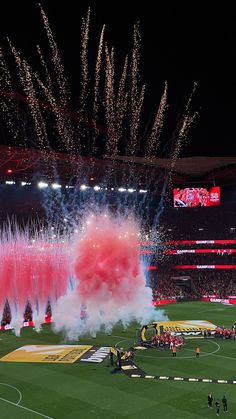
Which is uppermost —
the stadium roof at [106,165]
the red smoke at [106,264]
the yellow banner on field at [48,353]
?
the stadium roof at [106,165]

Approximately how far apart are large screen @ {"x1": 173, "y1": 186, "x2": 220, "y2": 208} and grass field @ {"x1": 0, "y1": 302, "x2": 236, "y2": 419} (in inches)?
1620

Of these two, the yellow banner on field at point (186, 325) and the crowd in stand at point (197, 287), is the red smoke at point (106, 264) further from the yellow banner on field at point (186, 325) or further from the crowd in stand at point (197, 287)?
the crowd in stand at point (197, 287)

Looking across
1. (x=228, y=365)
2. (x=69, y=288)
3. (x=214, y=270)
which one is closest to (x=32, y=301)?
(x=69, y=288)

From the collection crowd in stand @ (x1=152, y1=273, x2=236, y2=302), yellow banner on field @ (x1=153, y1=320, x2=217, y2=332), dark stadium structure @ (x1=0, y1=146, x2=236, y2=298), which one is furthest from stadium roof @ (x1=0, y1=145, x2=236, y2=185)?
yellow banner on field @ (x1=153, y1=320, x2=217, y2=332)

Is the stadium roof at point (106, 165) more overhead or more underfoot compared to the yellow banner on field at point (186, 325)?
more overhead

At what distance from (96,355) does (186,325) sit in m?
15.0

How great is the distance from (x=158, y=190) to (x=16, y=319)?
45072 millimetres

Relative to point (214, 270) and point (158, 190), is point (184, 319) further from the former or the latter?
point (158, 190)

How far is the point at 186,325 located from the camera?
4519 cm

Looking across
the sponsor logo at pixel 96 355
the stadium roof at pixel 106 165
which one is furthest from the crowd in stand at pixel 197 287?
the sponsor logo at pixel 96 355

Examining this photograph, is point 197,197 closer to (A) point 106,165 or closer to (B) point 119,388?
(A) point 106,165

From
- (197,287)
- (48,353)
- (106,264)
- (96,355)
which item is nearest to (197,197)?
(197,287)

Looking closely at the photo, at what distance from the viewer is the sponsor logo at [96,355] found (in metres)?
31.2

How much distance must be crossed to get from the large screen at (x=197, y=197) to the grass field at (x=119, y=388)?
4114cm
